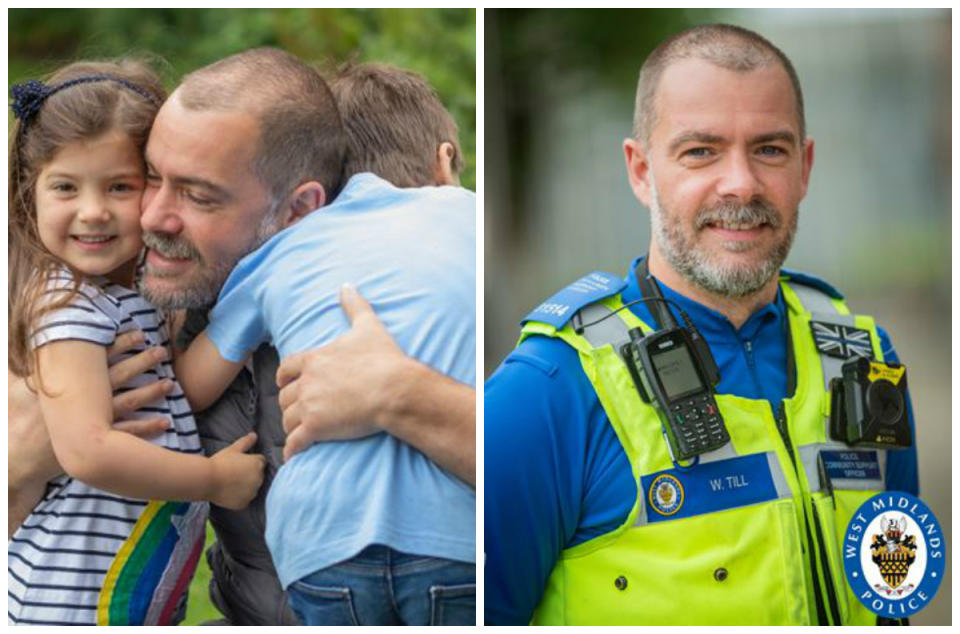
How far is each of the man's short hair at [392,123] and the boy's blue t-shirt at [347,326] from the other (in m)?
0.07

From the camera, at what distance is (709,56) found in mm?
3098

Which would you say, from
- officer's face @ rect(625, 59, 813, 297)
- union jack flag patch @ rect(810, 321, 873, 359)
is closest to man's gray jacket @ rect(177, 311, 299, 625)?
officer's face @ rect(625, 59, 813, 297)

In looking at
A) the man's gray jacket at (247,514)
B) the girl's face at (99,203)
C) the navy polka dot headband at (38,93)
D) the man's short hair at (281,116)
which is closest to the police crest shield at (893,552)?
the man's gray jacket at (247,514)

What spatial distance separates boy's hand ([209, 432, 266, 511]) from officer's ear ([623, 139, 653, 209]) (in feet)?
3.47

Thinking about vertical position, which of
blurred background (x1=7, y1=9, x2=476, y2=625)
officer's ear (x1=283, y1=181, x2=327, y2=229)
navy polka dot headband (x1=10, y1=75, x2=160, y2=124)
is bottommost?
officer's ear (x1=283, y1=181, x2=327, y2=229)

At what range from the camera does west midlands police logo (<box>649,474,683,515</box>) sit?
9.82ft

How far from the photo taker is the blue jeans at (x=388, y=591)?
3023 mm

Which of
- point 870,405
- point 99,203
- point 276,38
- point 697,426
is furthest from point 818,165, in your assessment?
point 99,203

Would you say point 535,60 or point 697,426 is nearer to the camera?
point 697,426

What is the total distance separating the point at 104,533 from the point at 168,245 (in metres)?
0.68

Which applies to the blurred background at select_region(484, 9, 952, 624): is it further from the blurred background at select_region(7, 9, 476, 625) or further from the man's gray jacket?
the man's gray jacket

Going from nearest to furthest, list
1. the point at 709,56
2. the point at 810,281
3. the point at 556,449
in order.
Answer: the point at 556,449, the point at 709,56, the point at 810,281

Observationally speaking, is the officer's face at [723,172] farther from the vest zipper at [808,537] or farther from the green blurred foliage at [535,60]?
the vest zipper at [808,537]

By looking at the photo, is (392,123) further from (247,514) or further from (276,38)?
(247,514)
